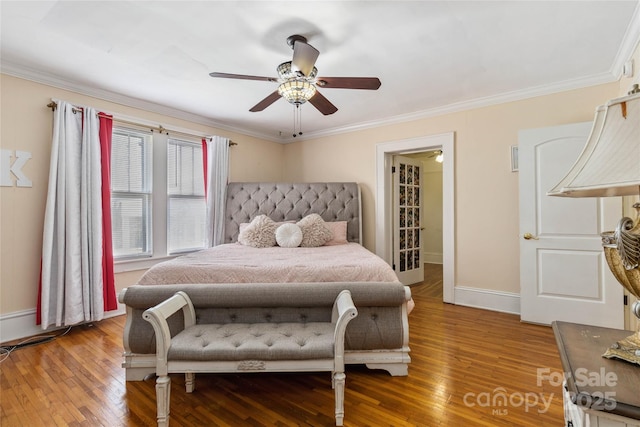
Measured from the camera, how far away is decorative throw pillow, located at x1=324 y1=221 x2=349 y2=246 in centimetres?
397

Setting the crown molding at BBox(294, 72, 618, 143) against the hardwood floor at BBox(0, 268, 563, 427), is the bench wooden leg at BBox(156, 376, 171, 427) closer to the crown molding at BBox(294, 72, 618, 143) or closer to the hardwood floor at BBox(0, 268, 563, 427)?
the hardwood floor at BBox(0, 268, 563, 427)

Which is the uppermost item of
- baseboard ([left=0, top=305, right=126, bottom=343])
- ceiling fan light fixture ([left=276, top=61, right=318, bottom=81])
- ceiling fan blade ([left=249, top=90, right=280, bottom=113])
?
ceiling fan light fixture ([left=276, top=61, right=318, bottom=81])

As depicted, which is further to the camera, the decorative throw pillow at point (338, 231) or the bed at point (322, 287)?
the decorative throw pillow at point (338, 231)

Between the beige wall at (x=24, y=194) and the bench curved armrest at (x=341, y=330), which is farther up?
the beige wall at (x=24, y=194)

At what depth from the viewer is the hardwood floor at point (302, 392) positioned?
1.69m

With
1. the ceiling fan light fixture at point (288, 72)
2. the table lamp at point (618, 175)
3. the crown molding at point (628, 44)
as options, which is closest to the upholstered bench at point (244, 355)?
the table lamp at point (618, 175)

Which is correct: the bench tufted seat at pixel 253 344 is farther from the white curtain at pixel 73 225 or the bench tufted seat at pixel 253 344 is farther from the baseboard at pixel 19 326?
the baseboard at pixel 19 326

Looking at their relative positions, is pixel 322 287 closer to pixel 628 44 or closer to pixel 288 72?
pixel 288 72

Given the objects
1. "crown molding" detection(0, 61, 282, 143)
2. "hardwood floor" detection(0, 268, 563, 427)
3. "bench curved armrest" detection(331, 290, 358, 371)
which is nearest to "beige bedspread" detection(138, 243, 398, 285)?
"bench curved armrest" detection(331, 290, 358, 371)

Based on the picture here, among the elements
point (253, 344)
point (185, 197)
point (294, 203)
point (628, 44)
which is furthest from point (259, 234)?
point (628, 44)

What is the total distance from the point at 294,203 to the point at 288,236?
3.01ft

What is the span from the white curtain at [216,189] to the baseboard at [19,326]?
1.92 m

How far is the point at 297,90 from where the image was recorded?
2.20 m

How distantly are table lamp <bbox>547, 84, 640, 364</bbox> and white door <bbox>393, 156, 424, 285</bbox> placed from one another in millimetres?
3638
